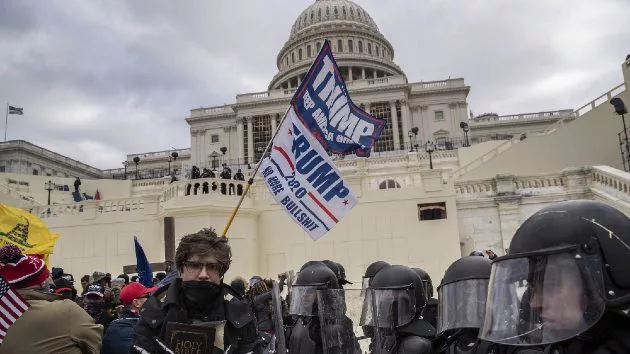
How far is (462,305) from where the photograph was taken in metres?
3.78

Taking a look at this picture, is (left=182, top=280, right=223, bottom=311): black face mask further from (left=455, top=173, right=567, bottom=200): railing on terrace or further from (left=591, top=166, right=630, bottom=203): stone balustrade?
(left=455, top=173, right=567, bottom=200): railing on terrace

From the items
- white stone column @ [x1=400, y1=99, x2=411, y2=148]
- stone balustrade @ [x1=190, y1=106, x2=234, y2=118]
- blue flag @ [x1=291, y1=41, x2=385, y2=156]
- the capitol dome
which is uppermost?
the capitol dome

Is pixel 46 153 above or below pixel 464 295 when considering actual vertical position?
above

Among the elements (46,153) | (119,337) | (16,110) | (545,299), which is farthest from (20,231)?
(46,153)

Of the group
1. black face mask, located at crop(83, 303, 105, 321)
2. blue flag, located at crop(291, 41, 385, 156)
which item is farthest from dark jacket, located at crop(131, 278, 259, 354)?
blue flag, located at crop(291, 41, 385, 156)

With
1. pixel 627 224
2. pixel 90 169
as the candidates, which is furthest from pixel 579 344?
pixel 90 169

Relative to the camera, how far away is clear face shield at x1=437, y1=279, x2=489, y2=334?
3656 millimetres

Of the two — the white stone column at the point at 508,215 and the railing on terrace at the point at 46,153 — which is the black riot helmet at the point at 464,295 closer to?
the white stone column at the point at 508,215

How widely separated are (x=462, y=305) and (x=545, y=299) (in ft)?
5.55

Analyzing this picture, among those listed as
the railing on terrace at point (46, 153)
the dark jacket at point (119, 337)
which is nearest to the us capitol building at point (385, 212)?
the dark jacket at point (119, 337)

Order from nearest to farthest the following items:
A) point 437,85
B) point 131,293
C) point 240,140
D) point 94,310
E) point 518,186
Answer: point 131,293 → point 94,310 → point 518,186 → point 240,140 → point 437,85

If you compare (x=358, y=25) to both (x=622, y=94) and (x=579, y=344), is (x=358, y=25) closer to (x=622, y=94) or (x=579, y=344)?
(x=622, y=94)

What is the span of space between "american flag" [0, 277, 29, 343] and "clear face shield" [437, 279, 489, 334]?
2729mm

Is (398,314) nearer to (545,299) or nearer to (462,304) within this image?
(462,304)
